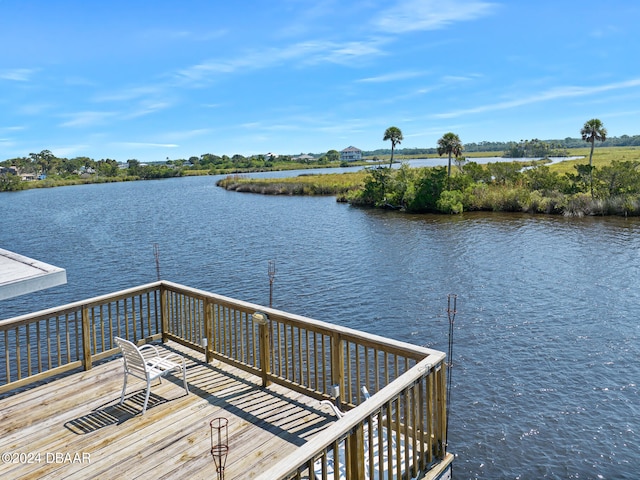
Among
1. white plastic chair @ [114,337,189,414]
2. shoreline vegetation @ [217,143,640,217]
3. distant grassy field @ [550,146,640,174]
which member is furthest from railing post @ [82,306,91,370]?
distant grassy field @ [550,146,640,174]

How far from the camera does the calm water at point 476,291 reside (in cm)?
712

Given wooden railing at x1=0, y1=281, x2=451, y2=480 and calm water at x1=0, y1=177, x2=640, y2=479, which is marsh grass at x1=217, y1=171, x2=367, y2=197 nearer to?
calm water at x1=0, y1=177, x2=640, y2=479

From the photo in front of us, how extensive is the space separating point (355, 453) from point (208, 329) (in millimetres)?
3559

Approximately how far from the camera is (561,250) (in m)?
19.5

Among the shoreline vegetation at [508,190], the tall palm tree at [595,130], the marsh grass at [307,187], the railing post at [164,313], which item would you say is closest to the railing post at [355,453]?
the railing post at [164,313]

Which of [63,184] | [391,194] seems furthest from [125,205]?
[63,184]

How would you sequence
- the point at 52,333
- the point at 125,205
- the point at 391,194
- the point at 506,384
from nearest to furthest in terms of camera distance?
the point at 506,384 → the point at 52,333 → the point at 391,194 → the point at 125,205

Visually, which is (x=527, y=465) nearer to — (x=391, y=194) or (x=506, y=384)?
(x=506, y=384)

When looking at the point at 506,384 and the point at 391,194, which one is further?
the point at 391,194

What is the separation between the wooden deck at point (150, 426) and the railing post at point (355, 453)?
118cm

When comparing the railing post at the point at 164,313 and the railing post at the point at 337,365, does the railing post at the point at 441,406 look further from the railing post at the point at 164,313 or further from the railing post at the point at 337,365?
the railing post at the point at 164,313

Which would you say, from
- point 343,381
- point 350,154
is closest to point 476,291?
point 343,381

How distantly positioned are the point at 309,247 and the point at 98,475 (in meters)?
18.6

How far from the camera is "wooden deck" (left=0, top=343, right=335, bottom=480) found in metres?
3.94
